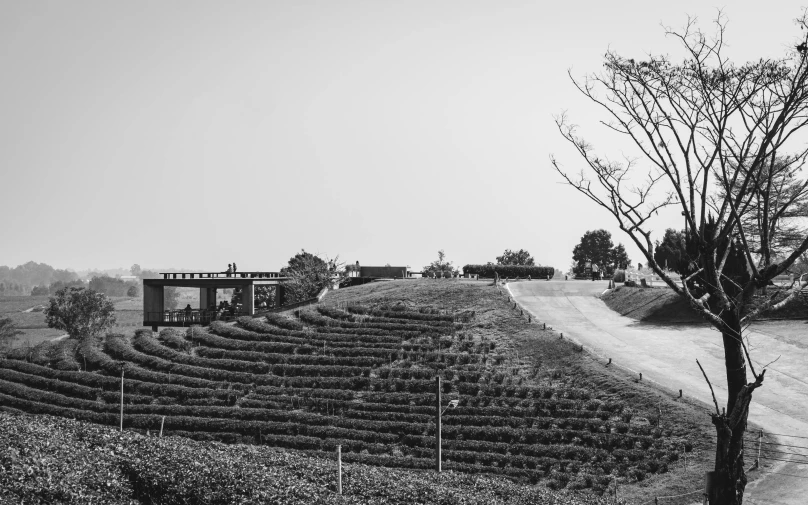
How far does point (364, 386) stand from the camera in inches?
1342

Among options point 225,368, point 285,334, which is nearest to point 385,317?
point 285,334

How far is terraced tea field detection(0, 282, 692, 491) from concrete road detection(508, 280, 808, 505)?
3.34 metres

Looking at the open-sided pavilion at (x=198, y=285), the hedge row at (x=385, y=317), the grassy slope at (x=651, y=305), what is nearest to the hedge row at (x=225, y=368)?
the hedge row at (x=385, y=317)

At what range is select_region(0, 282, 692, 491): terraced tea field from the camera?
26.0m

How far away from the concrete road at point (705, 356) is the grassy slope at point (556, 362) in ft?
4.32

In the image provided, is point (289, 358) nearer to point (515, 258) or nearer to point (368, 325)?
point (368, 325)

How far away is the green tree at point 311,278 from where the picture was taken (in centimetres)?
5516

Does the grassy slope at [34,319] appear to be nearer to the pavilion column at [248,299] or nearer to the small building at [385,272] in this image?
the pavilion column at [248,299]

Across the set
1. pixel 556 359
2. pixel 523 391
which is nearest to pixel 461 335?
pixel 556 359

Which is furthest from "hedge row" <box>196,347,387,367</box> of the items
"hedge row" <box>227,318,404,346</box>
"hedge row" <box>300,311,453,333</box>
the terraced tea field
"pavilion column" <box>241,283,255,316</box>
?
"pavilion column" <box>241,283,255,316</box>

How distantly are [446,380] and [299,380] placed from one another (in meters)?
7.05

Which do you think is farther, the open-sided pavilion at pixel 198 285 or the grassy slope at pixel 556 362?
the open-sided pavilion at pixel 198 285

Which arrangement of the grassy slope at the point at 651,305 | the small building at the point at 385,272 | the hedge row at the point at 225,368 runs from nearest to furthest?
1. the hedge row at the point at 225,368
2. the grassy slope at the point at 651,305
3. the small building at the point at 385,272

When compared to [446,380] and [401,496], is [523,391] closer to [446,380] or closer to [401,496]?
[446,380]
